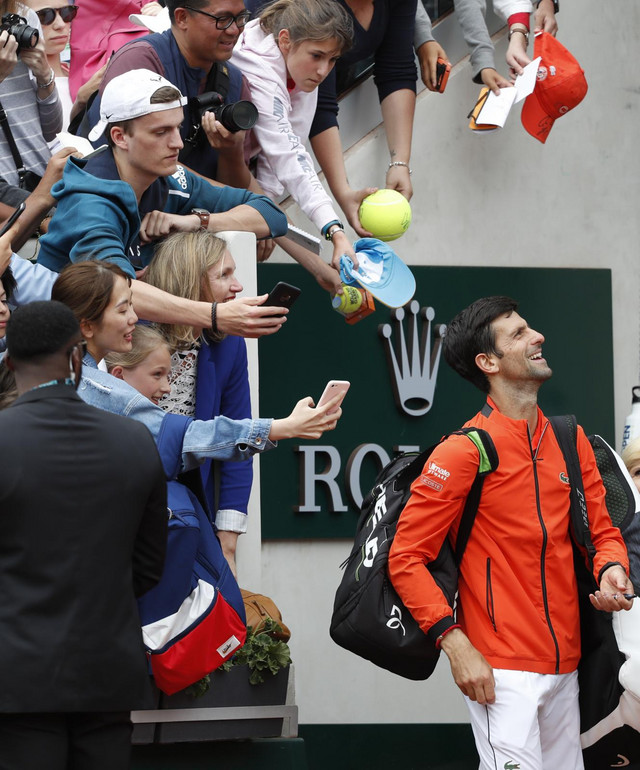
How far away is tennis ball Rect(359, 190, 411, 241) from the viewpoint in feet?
17.8

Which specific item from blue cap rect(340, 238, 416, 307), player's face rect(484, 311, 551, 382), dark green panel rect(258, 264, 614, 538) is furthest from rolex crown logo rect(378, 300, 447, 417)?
player's face rect(484, 311, 551, 382)

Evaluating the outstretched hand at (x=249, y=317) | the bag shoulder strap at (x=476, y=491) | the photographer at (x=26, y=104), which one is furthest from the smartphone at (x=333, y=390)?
the photographer at (x=26, y=104)

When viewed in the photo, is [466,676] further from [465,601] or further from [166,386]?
[166,386]

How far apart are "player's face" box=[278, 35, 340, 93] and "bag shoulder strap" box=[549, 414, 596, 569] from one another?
195 cm

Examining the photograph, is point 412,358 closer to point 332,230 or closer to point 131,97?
point 332,230

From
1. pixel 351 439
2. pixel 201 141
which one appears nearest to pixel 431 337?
pixel 351 439

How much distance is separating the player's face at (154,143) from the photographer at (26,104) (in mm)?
935

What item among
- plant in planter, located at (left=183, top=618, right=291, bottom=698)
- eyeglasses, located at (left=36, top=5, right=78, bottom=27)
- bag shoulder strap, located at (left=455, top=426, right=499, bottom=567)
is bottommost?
plant in planter, located at (left=183, top=618, right=291, bottom=698)

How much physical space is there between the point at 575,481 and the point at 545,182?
3048 millimetres

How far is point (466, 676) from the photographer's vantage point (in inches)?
142

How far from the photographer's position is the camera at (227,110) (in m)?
4.74

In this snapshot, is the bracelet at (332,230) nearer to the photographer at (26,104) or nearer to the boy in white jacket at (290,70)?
the boy in white jacket at (290,70)

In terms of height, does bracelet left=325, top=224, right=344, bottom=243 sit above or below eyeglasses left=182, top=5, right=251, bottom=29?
below

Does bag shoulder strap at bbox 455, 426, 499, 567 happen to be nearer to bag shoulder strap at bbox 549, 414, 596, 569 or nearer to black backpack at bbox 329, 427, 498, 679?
black backpack at bbox 329, 427, 498, 679
